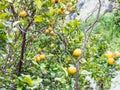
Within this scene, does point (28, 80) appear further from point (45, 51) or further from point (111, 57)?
point (45, 51)

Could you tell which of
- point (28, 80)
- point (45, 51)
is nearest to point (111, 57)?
point (45, 51)

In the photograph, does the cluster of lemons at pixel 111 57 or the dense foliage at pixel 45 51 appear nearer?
the dense foliage at pixel 45 51

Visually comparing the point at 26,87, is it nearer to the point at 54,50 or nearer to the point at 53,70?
the point at 53,70

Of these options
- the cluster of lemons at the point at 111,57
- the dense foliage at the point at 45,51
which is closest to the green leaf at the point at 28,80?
the dense foliage at the point at 45,51

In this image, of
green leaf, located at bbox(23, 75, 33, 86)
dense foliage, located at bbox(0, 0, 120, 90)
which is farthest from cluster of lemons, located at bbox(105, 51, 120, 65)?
green leaf, located at bbox(23, 75, 33, 86)

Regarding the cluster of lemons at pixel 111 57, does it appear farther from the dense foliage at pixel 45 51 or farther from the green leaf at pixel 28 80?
the green leaf at pixel 28 80

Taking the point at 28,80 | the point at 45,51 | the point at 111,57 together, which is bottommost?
the point at 28,80

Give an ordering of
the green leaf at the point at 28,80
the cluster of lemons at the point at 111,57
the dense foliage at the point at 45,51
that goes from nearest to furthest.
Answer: the green leaf at the point at 28,80, the dense foliage at the point at 45,51, the cluster of lemons at the point at 111,57

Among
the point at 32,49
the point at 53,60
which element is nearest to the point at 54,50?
the point at 32,49

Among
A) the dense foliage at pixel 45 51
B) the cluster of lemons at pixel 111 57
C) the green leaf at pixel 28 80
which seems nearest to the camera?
the green leaf at pixel 28 80

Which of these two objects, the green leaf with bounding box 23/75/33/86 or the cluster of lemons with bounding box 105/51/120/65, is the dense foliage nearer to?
the cluster of lemons with bounding box 105/51/120/65

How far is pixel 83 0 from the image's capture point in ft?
53.1

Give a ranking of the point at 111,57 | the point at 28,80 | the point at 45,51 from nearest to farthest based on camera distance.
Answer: the point at 28,80 < the point at 111,57 < the point at 45,51

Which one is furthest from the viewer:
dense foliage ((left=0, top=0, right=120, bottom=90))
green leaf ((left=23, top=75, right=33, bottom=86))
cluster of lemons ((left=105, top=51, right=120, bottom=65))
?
cluster of lemons ((left=105, top=51, right=120, bottom=65))
